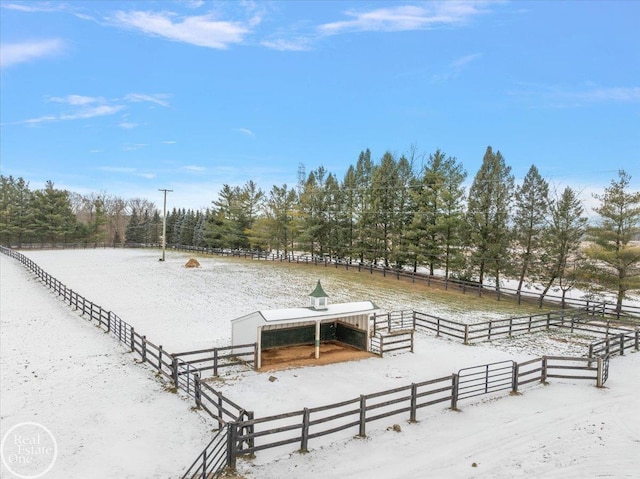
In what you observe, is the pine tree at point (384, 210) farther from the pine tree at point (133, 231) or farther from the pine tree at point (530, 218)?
the pine tree at point (133, 231)

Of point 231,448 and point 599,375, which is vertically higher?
point 599,375

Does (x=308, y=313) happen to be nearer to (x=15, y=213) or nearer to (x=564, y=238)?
(x=564, y=238)

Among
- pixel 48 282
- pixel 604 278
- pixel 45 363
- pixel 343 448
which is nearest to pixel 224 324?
pixel 45 363

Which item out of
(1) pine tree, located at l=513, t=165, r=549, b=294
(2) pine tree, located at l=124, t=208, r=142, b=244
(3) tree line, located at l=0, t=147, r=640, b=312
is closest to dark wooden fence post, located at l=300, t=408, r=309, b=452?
(3) tree line, located at l=0, t=147, r=640, b=312

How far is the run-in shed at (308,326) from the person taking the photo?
14445 millimetres

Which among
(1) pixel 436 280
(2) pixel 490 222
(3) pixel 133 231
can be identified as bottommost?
(1) pixel 436 280

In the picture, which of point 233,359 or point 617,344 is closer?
point 233,359

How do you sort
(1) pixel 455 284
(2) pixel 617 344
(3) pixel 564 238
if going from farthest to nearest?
(1) pixel 455 284 < (3) pixel 564 238 < (2) pixel 617 344

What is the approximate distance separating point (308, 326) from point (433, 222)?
940 inches

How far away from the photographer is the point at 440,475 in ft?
25.4

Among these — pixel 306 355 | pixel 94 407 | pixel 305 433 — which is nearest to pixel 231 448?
pixel 305 433

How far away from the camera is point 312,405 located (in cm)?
1112

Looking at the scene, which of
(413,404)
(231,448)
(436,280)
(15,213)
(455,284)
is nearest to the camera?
(231,448)

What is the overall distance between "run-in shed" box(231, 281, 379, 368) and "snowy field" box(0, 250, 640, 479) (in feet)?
5.35
